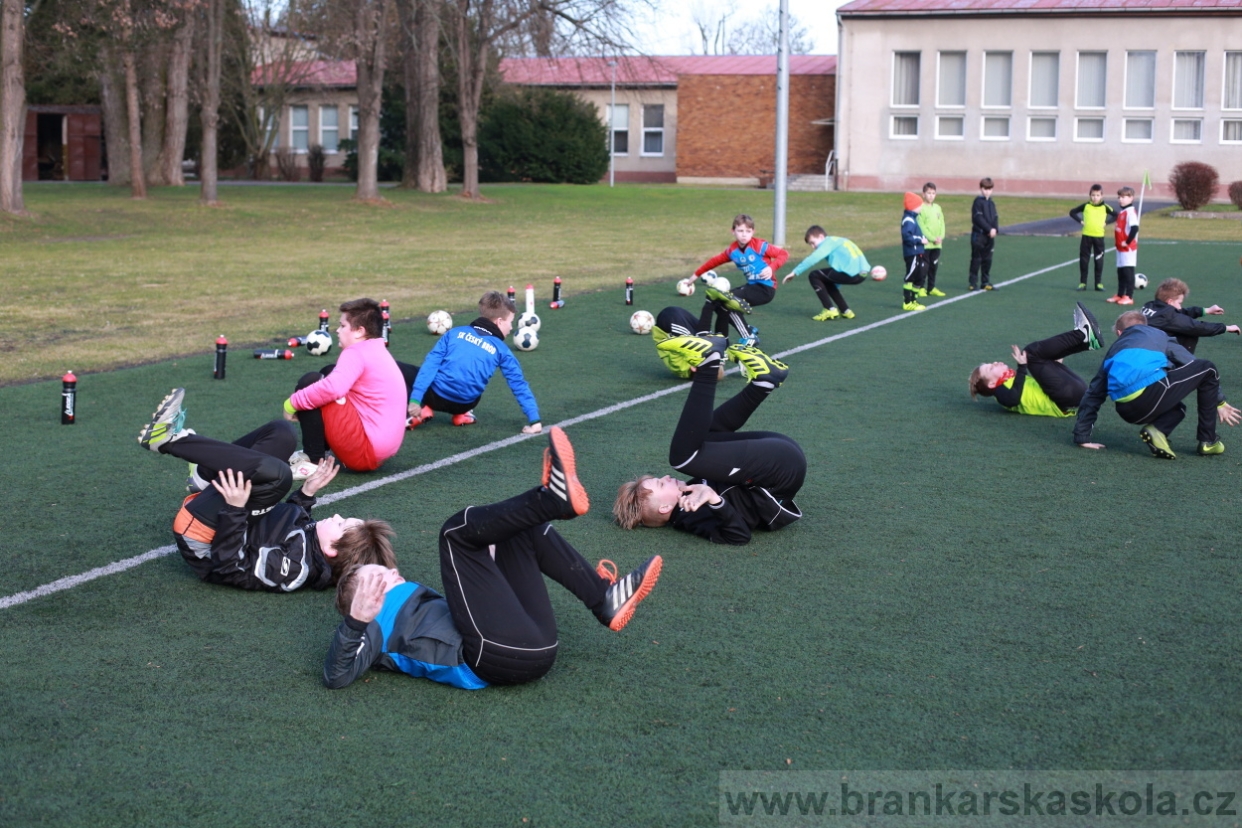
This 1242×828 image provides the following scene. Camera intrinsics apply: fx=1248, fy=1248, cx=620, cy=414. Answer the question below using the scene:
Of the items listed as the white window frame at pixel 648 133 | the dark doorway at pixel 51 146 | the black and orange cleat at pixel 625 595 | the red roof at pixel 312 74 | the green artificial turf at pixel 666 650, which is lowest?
the green artificial turf at pixel 666 650

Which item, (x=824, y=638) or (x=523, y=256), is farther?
(x=523, y=256)

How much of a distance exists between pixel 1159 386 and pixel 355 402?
581cm

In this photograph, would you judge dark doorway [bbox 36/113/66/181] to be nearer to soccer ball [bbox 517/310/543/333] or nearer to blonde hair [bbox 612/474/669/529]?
soccer ball [bbox 517/310/543/333]

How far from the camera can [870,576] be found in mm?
6711

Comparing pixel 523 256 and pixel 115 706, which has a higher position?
pixel 523 256

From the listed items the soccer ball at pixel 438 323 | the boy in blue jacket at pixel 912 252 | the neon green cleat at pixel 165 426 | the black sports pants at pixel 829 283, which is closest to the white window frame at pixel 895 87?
the boy in blue jacket at pixel 912 252

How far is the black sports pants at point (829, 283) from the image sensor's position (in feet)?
56.3

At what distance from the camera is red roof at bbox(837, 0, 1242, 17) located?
50812 mm

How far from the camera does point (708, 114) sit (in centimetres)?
6234

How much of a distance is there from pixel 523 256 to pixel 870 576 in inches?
807

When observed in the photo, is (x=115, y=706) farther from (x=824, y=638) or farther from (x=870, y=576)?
(x=870, y=576)

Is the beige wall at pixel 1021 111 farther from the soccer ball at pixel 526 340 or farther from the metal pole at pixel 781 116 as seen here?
the soccer ball at pixel 526 340

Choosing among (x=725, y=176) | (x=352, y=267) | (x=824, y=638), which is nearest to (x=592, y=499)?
(x=824, y=638)

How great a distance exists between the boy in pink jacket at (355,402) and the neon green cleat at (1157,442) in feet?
18.0
